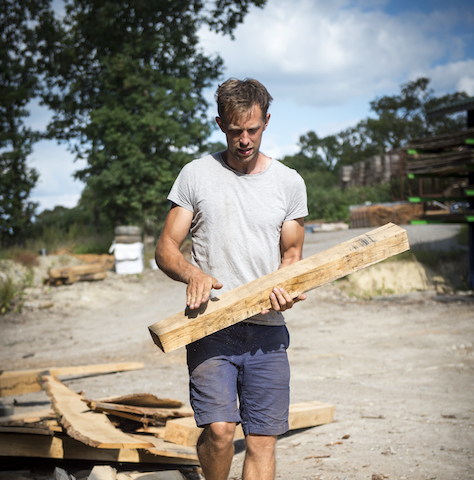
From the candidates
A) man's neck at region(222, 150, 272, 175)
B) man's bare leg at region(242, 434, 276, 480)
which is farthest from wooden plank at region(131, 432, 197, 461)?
man's neck at region(222, 150, 272, 175)

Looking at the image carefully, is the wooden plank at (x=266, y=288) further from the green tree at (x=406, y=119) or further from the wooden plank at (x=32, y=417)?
the green tree at (x=406, y=119)

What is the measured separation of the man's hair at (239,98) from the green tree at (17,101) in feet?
53.0

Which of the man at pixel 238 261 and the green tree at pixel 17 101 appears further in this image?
the green tree at pixel 17 101

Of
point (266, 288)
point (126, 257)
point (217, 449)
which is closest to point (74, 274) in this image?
point (126, 257)

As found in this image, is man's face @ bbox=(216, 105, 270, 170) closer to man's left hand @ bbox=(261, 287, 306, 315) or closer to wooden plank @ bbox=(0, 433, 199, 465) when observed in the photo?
man's left hand @ bbox=(261, 287, 306, 315)

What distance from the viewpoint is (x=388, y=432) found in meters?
3.78

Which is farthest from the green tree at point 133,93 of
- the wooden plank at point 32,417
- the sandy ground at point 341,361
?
the wooden plank at point 32,417

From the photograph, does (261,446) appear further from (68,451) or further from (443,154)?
(443,154)

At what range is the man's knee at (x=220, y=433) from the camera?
224cm

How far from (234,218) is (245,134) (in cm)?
41

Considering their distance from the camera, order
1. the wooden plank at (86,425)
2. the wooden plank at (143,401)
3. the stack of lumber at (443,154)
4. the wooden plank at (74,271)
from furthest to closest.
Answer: the wooden plank at (74,271), the stack of lumber at (443,154), the wooden plank at (143,401), the wooden plank at (86,425)

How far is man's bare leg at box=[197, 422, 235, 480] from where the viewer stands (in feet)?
7.36

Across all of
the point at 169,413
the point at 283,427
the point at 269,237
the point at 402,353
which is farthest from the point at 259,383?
the point at 402,353

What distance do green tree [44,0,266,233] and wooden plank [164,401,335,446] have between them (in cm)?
1414
